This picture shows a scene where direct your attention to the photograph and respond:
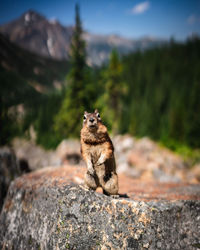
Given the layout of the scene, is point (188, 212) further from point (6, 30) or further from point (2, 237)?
point (6, 30)

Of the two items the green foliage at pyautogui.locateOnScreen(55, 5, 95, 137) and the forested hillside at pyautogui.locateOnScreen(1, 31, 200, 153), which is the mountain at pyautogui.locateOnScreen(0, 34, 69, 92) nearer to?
the forested hillside at pyautogui.locateOnScreen(1, 31, 200, 153)

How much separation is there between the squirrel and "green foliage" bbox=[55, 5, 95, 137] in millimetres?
11781

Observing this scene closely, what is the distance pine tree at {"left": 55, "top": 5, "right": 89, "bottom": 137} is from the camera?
15.8 metres

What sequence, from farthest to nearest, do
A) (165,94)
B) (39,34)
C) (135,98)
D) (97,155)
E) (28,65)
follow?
A: (135,98) < (165,94) < (28,65) < (39,34) < (97,155)

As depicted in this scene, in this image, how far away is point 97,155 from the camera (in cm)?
390

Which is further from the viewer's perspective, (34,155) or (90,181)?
(34,155)

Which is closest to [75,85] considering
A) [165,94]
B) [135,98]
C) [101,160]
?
[101,160]

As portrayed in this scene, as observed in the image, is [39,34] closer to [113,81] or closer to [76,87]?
[76,87]

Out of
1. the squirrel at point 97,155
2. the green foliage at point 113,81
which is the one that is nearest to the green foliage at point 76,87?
the green foliage at point 113,81

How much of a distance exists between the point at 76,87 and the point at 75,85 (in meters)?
0.20

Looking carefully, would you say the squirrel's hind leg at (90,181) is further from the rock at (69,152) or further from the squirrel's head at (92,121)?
the rock at (69,152)

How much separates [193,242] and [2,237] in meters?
4.74

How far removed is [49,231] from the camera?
11.6 ft

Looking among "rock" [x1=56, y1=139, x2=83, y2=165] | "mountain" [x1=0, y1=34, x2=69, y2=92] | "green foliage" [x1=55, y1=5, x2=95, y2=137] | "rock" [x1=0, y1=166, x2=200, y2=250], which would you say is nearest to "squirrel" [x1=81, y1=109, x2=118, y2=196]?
"rock" [x1=0, y1=166, x2=200, y2=250]
